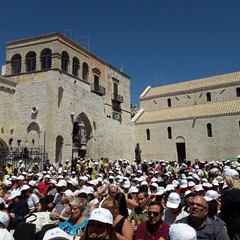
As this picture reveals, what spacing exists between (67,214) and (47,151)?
632 inches

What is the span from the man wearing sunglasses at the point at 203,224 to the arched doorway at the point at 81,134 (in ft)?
72.0

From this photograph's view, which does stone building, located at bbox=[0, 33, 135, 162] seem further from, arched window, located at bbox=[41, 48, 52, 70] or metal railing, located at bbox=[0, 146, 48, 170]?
metal railing, located at bbox=[0, 146, 48, 170]

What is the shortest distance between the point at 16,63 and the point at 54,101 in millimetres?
6485

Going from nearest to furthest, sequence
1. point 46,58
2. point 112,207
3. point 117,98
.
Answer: point 112,207
point 46,58
point 117,98

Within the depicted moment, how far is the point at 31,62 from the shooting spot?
80.5ft

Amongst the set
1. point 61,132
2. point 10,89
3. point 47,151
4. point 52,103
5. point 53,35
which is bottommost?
point 47,151

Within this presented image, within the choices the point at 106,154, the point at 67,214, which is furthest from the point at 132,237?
the point at 106,154

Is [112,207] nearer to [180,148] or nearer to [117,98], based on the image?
[180,148]

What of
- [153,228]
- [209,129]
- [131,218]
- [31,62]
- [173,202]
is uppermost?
[31,62]

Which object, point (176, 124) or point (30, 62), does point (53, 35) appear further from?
point (176, 124)

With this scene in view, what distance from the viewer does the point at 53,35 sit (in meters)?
23.7

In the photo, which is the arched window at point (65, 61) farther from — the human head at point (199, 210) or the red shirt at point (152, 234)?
the human head at point (199, 210)

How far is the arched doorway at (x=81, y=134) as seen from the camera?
2544cm

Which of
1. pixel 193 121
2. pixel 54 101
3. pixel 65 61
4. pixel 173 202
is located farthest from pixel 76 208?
pixel 193 121
